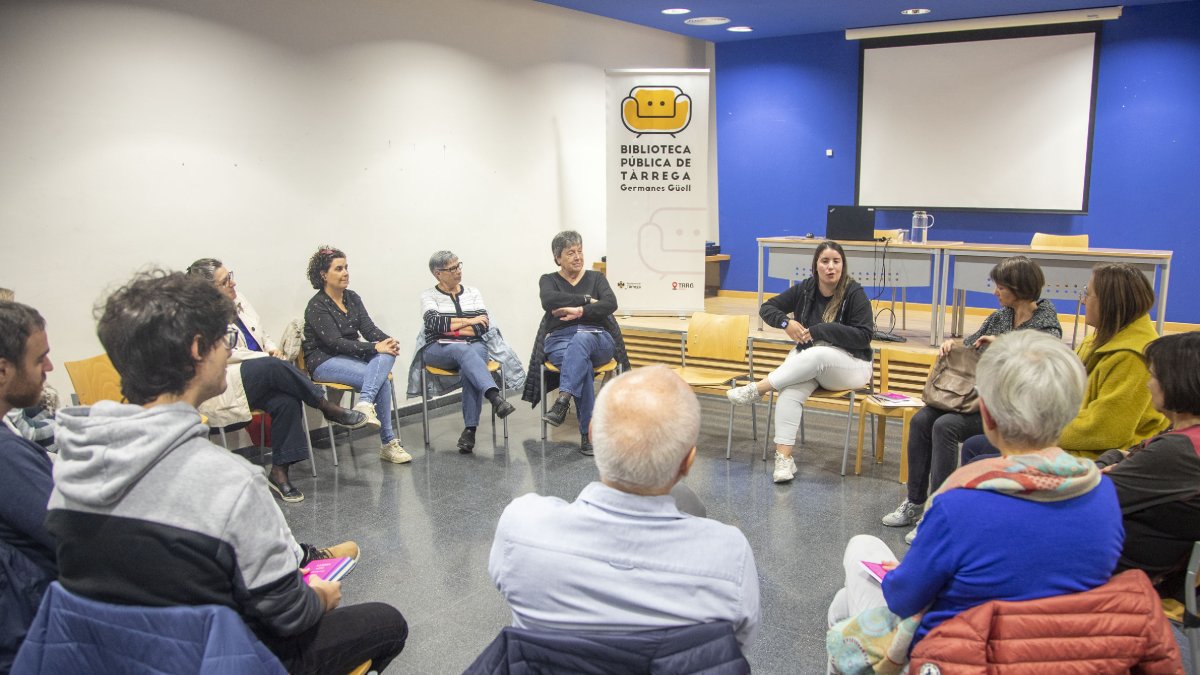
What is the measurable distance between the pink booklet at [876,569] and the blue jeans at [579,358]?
3033 mm

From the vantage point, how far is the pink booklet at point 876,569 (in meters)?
2.07

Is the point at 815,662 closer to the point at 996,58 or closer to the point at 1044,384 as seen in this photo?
the point at 1044,384

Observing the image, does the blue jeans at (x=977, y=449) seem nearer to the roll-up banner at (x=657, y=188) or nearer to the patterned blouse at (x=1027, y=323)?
the patterned blouse at (x=1027, y=323)

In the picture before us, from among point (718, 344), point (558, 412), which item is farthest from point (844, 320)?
point (558, 412)

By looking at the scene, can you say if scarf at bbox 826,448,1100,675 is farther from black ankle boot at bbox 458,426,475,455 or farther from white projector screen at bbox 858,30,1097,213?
white projector screen at bbox 858,30,1097,213

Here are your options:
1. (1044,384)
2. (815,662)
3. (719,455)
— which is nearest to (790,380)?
(719,455)

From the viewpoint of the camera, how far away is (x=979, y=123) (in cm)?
787

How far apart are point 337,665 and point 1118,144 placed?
7.71 m

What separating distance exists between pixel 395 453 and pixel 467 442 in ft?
1.36

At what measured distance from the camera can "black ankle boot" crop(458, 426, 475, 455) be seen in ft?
16.5

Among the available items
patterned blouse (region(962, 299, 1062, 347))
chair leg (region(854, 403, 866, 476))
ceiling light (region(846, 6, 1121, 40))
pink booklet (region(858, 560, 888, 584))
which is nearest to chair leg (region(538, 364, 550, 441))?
chair leg (region(854, 403, 866, 476))

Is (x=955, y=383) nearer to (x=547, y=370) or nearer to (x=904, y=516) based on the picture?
(x=904, y=516)

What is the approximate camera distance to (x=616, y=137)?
649 cm

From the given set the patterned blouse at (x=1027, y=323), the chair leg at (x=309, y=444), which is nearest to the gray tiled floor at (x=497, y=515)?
the chair leg at (x=309, y=444)
